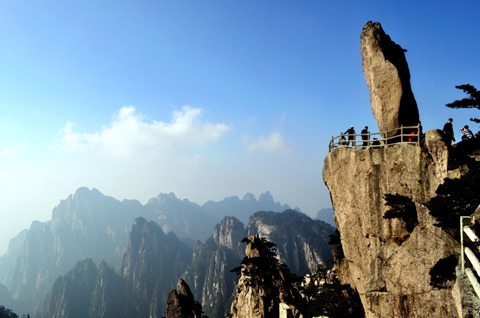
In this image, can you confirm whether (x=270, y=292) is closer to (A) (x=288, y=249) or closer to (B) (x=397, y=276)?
(B) (x=397, y=276)

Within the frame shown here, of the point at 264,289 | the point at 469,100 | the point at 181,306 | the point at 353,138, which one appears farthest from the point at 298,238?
the point at 469,100

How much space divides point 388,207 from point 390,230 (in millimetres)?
1805

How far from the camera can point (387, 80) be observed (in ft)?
102

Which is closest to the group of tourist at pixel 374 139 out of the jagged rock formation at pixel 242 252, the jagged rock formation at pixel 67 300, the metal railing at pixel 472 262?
the metal railing at pixel 472 262

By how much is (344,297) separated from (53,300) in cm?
20548

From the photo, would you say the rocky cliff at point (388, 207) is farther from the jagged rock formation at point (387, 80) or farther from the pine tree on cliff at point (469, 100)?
the pine tree on cliff at point (469, 100)

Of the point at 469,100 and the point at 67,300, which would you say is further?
the point at 67,300

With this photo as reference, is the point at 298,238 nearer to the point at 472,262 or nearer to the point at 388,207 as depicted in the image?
the point at 388,207

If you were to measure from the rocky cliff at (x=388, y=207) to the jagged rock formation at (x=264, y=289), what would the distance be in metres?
8.76

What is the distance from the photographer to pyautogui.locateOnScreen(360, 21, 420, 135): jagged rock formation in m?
30.5

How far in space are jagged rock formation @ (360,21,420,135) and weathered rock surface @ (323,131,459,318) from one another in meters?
4.00

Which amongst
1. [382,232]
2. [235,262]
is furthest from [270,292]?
[235,262]

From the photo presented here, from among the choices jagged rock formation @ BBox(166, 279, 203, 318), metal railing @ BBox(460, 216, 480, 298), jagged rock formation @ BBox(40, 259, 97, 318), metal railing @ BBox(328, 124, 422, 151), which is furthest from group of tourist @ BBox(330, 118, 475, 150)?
jagged rock formation @ BBox(40, 259, 97, 318)

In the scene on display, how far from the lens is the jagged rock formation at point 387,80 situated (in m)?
30.5
